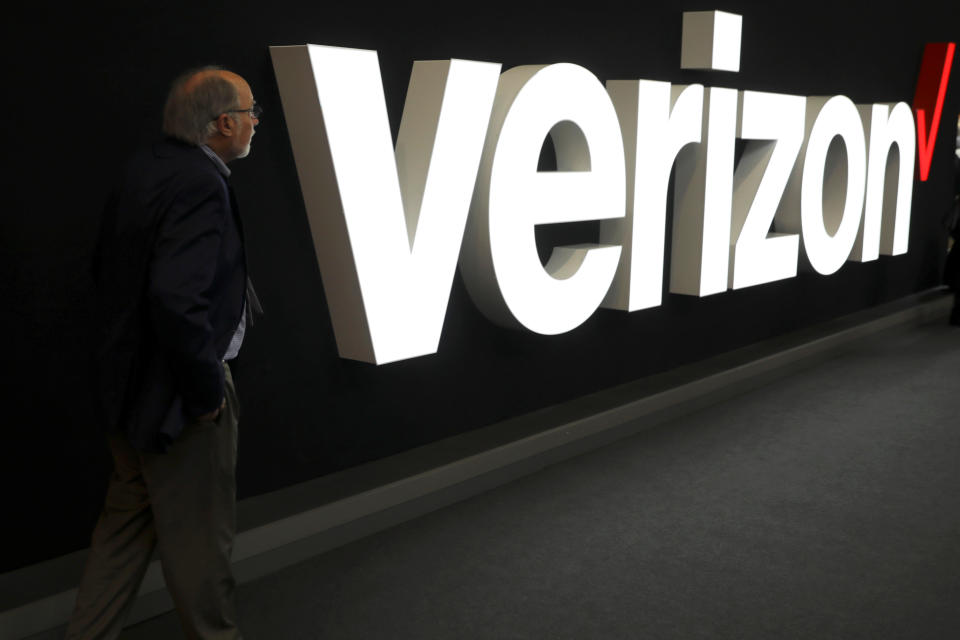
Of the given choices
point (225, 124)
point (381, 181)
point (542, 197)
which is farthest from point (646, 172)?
point (225, 124)

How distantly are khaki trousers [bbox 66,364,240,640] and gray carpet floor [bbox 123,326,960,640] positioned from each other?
43 centimetres

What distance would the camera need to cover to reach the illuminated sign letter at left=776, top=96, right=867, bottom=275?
224 inches

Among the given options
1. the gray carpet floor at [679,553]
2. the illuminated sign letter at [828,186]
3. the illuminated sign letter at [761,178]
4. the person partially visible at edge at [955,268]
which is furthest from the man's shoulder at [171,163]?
the person partially visible at edge at [955,268]

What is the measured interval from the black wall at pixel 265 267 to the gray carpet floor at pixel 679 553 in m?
0.43

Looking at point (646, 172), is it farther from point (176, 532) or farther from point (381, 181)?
point (176, 532)

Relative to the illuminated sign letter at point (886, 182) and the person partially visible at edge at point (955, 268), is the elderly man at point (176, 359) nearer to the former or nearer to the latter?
the illuminated sign letter at point (886, 182)

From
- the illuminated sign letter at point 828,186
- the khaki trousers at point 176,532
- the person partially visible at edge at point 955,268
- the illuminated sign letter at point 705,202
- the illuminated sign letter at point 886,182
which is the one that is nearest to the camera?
the khaki trousers at point 176,532

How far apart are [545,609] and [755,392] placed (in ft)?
9.56

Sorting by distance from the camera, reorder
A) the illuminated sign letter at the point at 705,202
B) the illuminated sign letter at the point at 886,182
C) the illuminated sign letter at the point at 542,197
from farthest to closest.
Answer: the illuminated sign letter at the point at 886,182
the illuminated sign letter at the point at 705,202
the illuminated sign letter at the point at 542,197

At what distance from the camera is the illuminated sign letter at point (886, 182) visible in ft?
21.0

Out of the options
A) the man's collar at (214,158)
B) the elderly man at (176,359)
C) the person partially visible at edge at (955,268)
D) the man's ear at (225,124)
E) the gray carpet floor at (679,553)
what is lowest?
the person partially visible at edge at (955,268)

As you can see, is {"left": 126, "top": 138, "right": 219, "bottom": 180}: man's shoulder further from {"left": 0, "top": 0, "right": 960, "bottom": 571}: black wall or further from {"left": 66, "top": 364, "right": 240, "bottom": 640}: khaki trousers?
{"left": 0, "top": 0, "right": 960, "bottom": 571}: black wall

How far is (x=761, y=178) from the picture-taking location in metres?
5.27

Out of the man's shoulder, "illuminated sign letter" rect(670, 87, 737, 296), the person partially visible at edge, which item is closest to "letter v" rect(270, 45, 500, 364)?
the man's shoulder
